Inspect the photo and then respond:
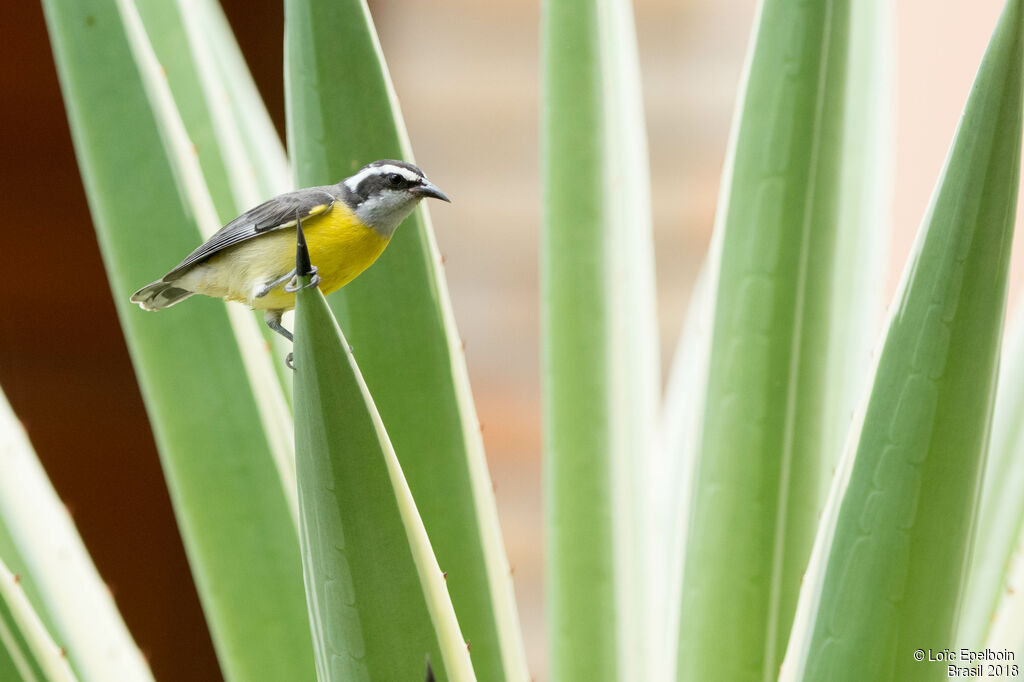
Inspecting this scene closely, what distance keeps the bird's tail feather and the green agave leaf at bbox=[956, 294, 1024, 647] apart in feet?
1.33

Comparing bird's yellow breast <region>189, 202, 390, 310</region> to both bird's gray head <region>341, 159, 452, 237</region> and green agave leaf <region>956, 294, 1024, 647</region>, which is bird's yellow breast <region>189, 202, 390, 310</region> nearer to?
bird's gray head <region>341, 159, 452, 237</region>

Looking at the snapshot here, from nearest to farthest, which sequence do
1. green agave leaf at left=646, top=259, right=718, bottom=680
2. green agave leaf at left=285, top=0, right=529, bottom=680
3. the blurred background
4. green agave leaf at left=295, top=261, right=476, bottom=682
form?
green agave leaf at left=295, top=261, right=476, bottom=682 → green agave leaf at left=285, top=0, right=529, bottom=680 → green agave leaf at left=646, top=259, right=718, bottom=680 → the blurred background

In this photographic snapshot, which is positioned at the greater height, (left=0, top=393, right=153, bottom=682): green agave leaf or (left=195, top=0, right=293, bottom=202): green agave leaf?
(left=195, top=0, right=293, bottom=202): green agave leaf

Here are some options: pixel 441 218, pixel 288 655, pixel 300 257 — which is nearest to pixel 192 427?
pixel 288 655

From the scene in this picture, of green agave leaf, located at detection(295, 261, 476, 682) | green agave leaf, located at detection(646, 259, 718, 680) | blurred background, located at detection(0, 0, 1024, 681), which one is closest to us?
green agave leaf, located at detection(295, 261, 476, 682)

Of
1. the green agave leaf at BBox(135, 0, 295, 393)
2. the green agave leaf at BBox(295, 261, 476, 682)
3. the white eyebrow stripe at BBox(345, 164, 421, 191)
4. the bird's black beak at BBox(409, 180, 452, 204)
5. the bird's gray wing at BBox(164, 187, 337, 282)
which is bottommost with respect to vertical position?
the green agave leaf at BBox(295, 261, 476, 682)

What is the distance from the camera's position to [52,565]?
0.46 meters

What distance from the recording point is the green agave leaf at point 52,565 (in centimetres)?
45

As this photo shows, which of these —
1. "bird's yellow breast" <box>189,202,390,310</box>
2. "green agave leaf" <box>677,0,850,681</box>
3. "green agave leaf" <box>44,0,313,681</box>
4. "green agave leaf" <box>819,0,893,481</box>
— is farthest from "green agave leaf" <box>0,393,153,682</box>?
"green agave leaf" <box>819,0,893,481</box>

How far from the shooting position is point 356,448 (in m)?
0.29

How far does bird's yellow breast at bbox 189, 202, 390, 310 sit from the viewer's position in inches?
13.7

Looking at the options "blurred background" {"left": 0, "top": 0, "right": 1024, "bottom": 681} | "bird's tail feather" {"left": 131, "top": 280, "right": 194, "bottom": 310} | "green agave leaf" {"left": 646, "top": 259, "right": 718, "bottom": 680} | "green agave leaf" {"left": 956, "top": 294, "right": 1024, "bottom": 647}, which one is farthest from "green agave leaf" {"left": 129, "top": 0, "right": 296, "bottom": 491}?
"blurred background" {"left": 0, "top": 0, "right": 1024, "bottom": 681}

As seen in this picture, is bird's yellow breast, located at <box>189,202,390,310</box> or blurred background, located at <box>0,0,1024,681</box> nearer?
bird's yellow breast, located at <box>189,202,390,310</box>

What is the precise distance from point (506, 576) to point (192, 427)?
174 millimetres
